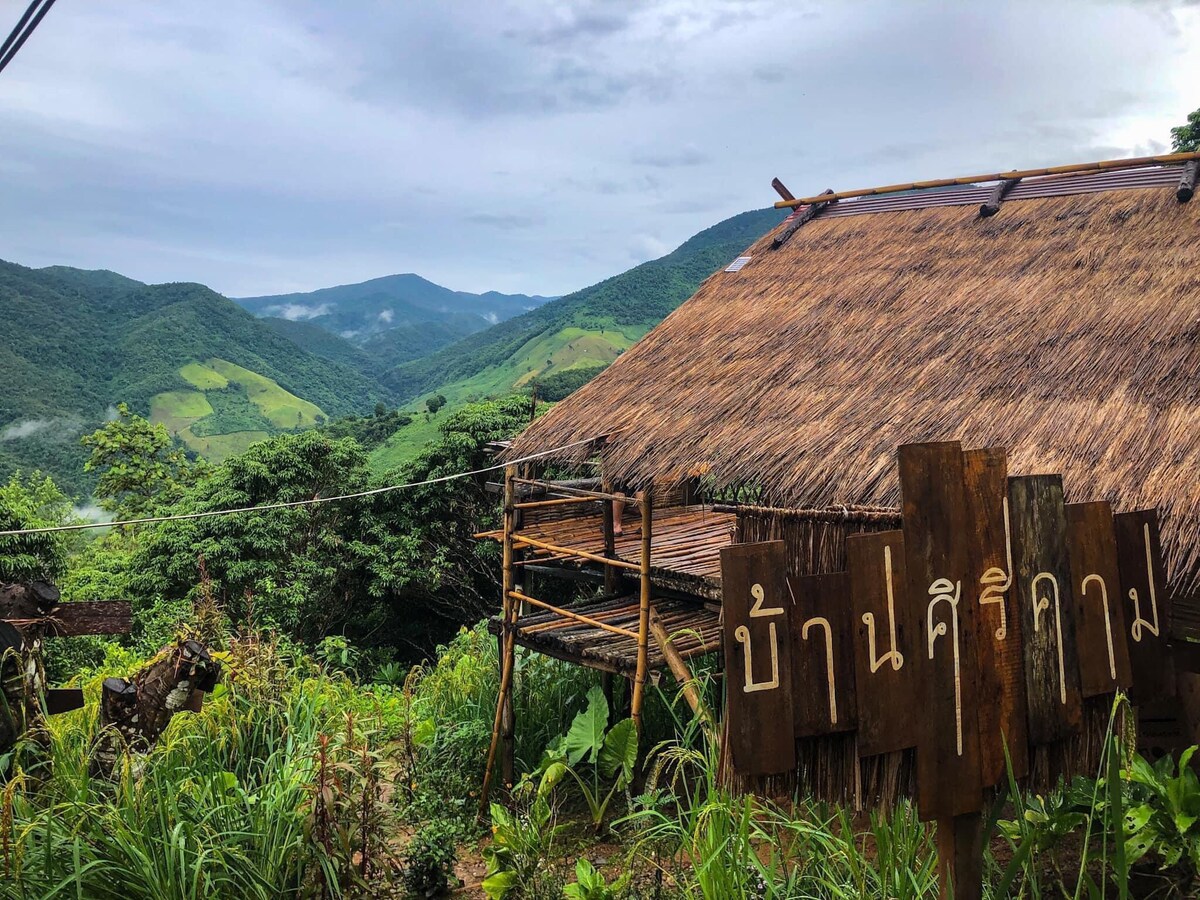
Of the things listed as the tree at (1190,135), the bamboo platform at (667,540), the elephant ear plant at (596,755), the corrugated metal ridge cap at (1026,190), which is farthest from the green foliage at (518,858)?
the tree at (1190,135)

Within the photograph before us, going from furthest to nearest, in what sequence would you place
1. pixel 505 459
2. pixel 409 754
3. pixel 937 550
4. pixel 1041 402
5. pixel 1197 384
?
pixel 505 459 < pixel 409 754 < pixel 1041 402 < pixel 1197 384 < pixel 937 550

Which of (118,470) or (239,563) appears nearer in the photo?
(239,563)

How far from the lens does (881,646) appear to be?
201cm

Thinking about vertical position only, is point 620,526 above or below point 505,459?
below

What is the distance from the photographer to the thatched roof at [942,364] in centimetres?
453

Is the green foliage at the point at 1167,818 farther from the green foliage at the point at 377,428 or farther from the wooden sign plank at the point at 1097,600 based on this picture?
the green foliage at the point at 377,428

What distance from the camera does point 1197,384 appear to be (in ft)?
14.8

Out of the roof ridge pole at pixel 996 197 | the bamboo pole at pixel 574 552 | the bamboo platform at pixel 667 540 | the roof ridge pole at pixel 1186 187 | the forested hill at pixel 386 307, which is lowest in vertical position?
the bamboo platform at pixel 667 540

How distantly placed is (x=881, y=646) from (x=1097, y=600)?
29.1 inches

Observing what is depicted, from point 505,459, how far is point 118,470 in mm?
21548

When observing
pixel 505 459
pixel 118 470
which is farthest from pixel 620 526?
pixel 118 470

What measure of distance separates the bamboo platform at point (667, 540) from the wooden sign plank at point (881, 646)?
3153mm

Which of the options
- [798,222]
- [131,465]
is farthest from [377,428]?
[798,222]

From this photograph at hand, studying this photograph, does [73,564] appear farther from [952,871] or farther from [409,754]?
[952,871]
